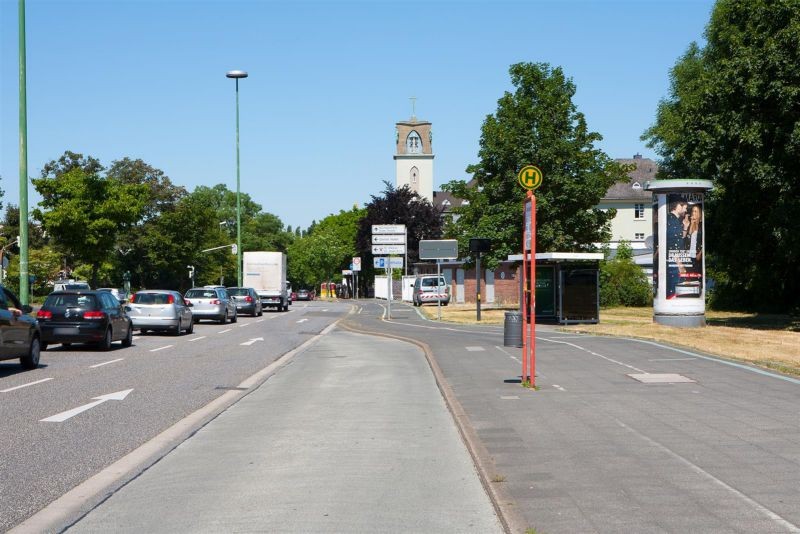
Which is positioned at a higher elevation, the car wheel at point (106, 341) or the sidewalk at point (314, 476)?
the car wheel at point (106, 341)

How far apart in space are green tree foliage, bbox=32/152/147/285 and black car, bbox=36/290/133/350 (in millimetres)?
37991

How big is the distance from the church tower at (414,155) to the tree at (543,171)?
9275 centimetres

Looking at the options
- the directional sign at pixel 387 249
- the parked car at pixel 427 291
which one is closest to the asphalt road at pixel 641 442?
the directional sign at pixel 387 249

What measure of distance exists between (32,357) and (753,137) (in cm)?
2168

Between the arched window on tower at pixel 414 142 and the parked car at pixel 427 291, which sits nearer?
the parked car at pixel 427 291

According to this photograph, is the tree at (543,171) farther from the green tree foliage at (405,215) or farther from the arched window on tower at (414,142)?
the arched window on tower at (414,142)

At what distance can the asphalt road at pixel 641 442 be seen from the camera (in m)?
6.05

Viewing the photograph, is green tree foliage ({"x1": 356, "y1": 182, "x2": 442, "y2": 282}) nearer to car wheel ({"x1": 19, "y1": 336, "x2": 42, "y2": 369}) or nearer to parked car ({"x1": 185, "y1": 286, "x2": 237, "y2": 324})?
parked car ({"x1": 185, "y1": 286, "x2": 237, "y2": 324})

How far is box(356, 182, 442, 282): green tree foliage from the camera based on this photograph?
310 ft

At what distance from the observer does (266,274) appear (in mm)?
54188

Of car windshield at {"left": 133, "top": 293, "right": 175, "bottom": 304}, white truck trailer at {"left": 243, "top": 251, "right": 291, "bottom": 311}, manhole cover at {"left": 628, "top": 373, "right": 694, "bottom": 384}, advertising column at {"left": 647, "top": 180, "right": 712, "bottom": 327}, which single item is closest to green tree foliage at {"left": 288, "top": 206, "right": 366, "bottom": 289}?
white truck trailer at {"left": 243, "top": 251, "right": 291, "bottom": 311}

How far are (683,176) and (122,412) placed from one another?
3746 cm

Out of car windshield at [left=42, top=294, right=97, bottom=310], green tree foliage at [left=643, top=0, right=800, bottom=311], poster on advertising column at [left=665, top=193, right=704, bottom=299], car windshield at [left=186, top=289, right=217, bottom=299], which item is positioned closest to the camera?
car windshield at [left=42, top=294, right=97, bottom=310]

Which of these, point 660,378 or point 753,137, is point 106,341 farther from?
point 753,137
